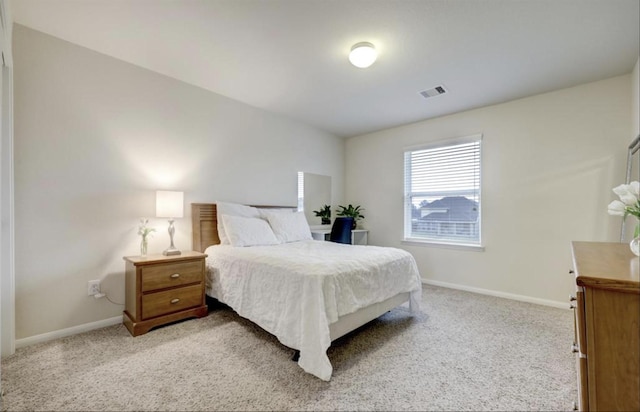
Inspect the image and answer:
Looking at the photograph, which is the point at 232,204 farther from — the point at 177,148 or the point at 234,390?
the point at 234,390

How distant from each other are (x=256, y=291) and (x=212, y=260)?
0.89 metres

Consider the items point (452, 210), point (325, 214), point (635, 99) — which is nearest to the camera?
point (635, 99)

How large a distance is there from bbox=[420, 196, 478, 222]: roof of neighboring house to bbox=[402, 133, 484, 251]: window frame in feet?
0.35

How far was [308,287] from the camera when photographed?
178 cm

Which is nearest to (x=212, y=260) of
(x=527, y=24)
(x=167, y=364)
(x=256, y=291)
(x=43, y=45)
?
(x=256, y=291)

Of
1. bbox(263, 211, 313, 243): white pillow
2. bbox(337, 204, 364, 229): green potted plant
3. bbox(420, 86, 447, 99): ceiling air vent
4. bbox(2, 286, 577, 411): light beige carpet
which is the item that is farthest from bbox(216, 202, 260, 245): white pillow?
bbox(420, 86, 447, 99): ceiling air vent

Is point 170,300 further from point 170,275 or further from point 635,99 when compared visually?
point 635,99

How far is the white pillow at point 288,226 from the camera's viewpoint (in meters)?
3.36

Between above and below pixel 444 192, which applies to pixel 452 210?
below

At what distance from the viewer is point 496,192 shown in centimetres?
346

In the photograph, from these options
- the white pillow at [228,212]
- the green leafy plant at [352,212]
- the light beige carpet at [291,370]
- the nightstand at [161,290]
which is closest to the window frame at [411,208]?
the green leafy plant at [352,212]

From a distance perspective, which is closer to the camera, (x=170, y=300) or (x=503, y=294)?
(x=170, y=300)

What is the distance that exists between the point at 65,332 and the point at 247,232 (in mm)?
1703

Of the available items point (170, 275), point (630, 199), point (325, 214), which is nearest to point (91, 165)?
point (170, 275)
